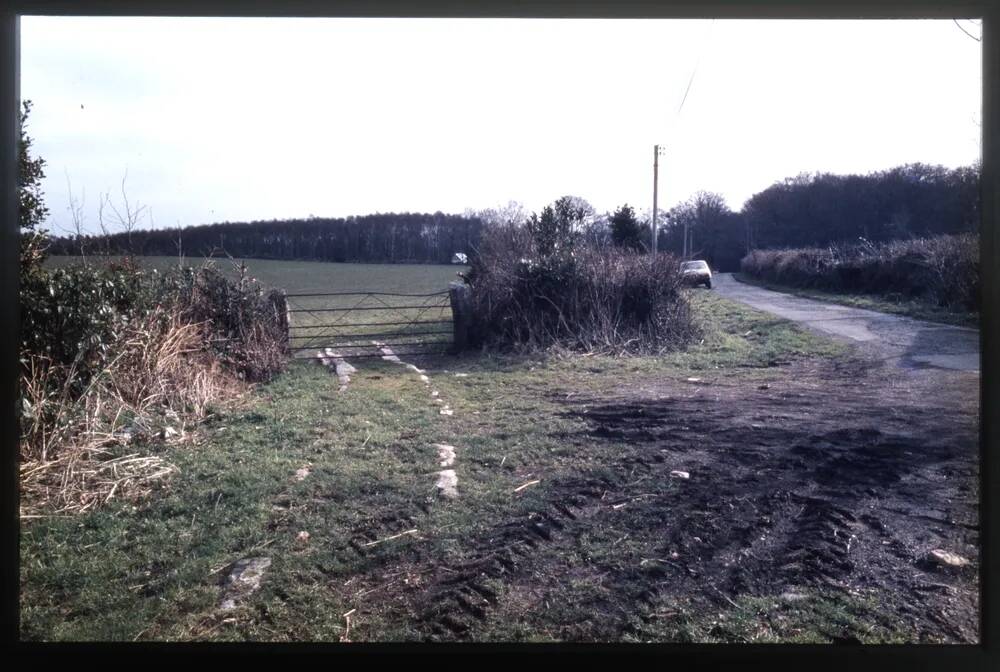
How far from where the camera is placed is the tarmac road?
38.1 feet

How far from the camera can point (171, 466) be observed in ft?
19.9

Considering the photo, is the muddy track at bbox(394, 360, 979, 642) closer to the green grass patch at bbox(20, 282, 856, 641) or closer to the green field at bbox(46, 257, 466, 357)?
the green grass patch at bbox(20, 282, 856, 641)

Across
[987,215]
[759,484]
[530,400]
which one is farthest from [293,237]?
[987,215]

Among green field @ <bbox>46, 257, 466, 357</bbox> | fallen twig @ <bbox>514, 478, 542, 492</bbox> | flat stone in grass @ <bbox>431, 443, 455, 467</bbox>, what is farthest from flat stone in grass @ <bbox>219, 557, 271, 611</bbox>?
green field @ <bbox>46, 257, 466, 357</bbox>

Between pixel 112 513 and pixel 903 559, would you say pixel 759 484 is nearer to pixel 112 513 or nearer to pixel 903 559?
pixel 903 559

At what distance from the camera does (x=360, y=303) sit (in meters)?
15.0

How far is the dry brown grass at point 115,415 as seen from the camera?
213 inches

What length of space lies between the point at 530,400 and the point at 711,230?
10.2 m

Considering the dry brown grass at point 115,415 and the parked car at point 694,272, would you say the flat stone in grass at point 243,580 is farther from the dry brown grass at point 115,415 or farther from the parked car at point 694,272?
the parked car at point 694,272

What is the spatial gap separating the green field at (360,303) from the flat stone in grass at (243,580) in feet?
26.8

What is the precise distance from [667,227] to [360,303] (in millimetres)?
7054

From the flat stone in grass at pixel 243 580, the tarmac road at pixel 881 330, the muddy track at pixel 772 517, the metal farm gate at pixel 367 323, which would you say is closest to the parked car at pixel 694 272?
the tarmac road at pixel 881 330

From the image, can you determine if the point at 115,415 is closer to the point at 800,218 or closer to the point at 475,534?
the point at 475,534

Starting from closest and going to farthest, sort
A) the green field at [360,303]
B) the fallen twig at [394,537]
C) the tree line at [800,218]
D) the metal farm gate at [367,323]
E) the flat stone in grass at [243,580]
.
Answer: the flat stone in grass at [243,580] → the fallen twig at [394,537] → the green field at [360,303] → the metal farm gate at [367,323] → the tree line at [800,218]
